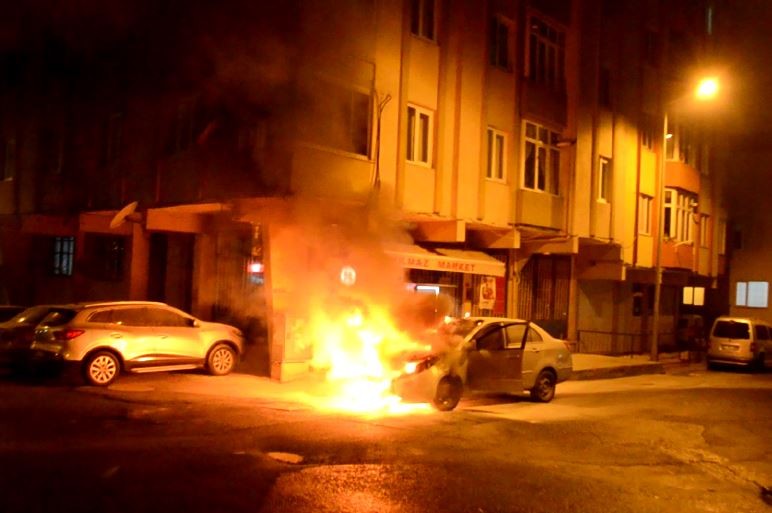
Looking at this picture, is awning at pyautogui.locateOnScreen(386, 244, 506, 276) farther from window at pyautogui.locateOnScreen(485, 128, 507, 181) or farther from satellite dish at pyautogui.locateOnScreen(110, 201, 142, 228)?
satellite dish at pyautogui.locateOnScreen(110, 201, 142, 228)

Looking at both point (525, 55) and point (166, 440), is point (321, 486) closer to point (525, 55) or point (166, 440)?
point (166, 440)

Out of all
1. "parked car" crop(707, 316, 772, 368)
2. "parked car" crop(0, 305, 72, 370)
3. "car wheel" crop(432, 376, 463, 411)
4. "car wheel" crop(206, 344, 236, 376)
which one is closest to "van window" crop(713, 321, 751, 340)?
"parked car" crop(707, 316, 772, 368)

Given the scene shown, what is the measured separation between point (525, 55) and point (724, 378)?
378 inches

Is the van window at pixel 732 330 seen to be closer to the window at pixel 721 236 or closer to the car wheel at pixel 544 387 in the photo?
the window at pixel 721 236

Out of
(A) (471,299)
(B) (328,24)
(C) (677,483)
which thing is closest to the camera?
(C) (677,483)

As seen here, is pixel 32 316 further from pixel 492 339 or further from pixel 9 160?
pixel 9 160

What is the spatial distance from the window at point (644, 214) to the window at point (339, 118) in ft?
41.2

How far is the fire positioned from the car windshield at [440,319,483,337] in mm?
670

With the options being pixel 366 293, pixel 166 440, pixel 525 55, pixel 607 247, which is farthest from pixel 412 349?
pixel 607 247

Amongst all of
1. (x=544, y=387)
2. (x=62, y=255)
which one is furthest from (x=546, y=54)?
(x=62, y=255)

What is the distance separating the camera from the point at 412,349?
1147 centimetres

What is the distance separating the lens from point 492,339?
1196 cm

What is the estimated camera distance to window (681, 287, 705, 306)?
98.2ft

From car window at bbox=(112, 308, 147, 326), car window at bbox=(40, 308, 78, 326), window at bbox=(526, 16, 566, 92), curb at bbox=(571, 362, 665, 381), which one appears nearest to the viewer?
car window at bbox=(40, 308, 78, 326)
